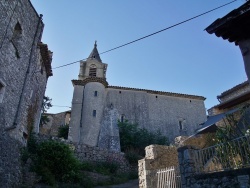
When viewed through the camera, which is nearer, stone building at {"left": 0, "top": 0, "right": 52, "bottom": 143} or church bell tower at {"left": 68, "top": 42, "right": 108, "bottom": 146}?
stone building at {"left": 0, "top": 0, "right": 52, "bottom": 143}

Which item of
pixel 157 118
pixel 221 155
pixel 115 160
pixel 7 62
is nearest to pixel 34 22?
pixel 7 62

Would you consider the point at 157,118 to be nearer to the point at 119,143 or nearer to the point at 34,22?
the point at 119,143

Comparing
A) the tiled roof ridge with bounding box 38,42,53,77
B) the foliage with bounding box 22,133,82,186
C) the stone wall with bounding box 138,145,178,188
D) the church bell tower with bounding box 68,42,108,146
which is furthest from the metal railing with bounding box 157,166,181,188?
the church bell tower with bounding box 68,42,108,146

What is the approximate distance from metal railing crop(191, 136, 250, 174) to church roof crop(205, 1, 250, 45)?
100 inches

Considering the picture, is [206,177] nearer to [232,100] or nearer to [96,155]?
[232,100]

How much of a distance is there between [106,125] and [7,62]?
15.8 metres

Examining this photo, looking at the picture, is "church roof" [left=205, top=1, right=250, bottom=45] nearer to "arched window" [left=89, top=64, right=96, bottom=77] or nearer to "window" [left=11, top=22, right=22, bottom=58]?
"window" [left=11, top=22, right=22, bottom=58]

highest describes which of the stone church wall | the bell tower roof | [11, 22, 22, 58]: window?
the bell tower roof

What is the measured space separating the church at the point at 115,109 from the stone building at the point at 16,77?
10787mm

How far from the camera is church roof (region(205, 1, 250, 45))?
4.40 meters

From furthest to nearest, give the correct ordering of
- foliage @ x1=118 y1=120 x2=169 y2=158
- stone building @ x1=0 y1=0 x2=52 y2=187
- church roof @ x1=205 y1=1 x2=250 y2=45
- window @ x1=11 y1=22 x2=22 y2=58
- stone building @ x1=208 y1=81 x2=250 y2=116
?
foliage @ x1=118 y1=120 x2=169 y2=158
stone building @ x1=208 y1=81 x2=250 y2=116
window @ x1=11 y1=22 x2=22 y2=58
stone building @ x1=0 y1=0 x2=52 y2=187
church roof @ x1=205 y1=1 x2=250 y2=45

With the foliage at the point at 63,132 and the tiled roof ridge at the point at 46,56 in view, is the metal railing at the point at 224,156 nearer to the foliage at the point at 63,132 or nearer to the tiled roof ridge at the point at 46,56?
the tiled roof ridge at the point at 46,56

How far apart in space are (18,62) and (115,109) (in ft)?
55.7

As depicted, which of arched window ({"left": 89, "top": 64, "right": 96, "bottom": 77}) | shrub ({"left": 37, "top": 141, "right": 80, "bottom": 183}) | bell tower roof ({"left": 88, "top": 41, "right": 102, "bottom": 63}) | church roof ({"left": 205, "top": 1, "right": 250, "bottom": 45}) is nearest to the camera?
church roof ({"left": 205, "top": 1, "right": 250, "bottom": 45})
